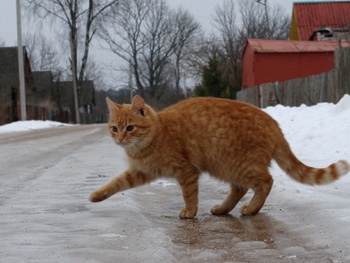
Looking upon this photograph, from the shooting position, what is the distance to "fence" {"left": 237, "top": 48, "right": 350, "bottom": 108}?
1728 centimetres

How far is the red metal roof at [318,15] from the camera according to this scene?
1940 inches

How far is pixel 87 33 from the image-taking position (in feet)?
208

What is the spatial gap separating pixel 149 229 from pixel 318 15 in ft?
154

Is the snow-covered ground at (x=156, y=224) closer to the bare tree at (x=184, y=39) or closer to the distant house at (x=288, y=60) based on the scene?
the distant house at (x=288, y=60)

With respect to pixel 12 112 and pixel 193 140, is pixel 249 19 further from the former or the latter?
pixel 193 140

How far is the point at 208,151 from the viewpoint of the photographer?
20.3ft

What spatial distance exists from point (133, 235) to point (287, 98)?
22.2 m

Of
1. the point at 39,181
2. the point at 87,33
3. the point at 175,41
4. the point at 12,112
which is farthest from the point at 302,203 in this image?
the point at 175,41

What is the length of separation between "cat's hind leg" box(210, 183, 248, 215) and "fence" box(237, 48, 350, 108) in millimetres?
11197

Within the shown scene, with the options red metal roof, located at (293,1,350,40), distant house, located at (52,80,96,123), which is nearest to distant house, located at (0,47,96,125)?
distant house, located at (52,80,96,123)

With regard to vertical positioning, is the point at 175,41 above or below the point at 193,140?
above

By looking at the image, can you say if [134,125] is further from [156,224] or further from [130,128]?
[156,224]

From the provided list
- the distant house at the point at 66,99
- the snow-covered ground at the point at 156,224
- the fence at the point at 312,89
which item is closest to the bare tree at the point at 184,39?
the distant house at the point at 66,99

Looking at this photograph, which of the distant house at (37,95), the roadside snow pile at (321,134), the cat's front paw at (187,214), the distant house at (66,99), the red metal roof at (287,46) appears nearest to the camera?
the cat's front paw at (187,214)
